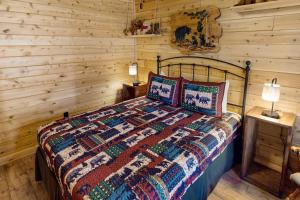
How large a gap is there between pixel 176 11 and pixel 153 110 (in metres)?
1.60

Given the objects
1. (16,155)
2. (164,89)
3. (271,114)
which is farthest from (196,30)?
(16,155)

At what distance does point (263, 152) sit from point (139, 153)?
1.69m

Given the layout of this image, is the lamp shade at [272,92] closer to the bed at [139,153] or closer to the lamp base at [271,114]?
the lamp base at [271,114]

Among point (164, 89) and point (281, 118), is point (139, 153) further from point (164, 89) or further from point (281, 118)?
point (281, 118)

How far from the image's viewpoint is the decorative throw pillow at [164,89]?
2.67m

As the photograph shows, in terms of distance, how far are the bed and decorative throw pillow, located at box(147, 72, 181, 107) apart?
0.17 m

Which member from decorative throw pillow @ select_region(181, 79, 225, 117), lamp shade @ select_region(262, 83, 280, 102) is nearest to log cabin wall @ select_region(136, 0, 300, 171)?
lamp shade @ select_region(262, 83, 280, 102)

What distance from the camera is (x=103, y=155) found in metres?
1.57

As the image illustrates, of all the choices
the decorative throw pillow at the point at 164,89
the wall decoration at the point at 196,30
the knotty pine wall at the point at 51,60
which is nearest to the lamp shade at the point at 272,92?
the wall decoration at the point at 196,30

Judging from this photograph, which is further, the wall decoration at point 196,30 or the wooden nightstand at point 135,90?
the wooden nightstand at point 135,90

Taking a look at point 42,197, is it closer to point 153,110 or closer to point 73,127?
point 73,127

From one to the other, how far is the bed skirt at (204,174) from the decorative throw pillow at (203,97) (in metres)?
0.46

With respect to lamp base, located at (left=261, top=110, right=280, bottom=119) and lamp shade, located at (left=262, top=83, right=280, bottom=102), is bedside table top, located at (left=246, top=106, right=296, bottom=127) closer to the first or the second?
lamp base, located at (left=261, top=110, right=280, bottom=119)

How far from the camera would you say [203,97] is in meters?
2.36
